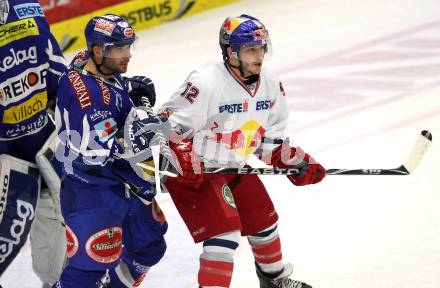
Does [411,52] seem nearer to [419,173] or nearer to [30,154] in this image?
[419,173]

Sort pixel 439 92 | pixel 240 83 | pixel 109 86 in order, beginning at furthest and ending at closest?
pixel 439 92, pixel 240 83, pixel 109 86

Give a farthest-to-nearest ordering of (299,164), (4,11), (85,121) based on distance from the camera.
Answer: (299,164) → (4,11) → (85,121)

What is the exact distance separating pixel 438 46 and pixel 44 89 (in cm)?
618

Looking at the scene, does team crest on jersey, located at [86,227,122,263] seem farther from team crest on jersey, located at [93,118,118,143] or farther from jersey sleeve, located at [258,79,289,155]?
jersey sleeve, located at [258,79,289,155]

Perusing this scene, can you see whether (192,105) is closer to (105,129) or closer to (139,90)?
(139,90)

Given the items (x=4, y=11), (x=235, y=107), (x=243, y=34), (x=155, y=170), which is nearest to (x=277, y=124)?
(x=235, y=107)

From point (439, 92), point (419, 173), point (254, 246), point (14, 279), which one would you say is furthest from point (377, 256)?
point (439, 92)

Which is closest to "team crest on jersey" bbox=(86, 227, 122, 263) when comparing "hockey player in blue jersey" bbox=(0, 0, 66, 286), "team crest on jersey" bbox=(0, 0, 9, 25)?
"hockey player in blue jersey" bbox=(0, 0, 66, 286)

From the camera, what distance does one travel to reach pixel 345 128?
852 centimetres

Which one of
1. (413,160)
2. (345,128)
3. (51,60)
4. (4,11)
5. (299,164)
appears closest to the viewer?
(4,11)

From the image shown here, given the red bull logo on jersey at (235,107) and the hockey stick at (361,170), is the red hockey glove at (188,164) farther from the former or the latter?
the red bull logo on jersey at (235,107)

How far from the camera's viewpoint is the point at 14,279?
6.24 metres

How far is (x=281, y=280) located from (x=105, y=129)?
1.41 metres

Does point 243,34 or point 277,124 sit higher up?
point 243,34
